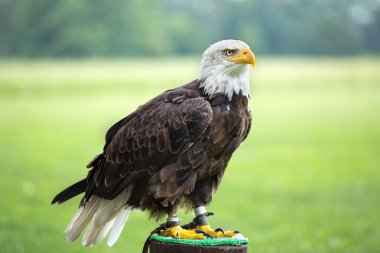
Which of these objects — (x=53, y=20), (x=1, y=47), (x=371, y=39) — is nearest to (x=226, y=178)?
(x=371, y=39)

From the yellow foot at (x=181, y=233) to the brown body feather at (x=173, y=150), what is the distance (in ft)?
0.46

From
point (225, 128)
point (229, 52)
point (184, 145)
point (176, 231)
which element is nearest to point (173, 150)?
point (184, 145)

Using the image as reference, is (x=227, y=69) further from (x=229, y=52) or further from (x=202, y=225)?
(x=202, y=225)

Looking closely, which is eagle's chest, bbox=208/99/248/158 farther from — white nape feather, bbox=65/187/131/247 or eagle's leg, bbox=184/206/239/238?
white nape feather, bbox=65/187/131/247

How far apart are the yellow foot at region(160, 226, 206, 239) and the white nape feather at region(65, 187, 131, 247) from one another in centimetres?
43

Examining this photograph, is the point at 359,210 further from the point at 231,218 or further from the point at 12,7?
the point at 12,7

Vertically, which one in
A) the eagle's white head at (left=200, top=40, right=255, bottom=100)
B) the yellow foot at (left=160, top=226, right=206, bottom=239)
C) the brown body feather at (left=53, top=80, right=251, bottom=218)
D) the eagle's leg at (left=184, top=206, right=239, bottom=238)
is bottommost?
the yellow foot at (left=160, top=226, right=206, bottom=239)

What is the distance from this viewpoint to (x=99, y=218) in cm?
466

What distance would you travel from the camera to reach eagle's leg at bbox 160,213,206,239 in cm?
423

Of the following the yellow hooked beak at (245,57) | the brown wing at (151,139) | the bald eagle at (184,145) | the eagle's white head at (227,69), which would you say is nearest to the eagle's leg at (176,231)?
the bald eagle at (184,145)

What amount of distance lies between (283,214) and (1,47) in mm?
8733

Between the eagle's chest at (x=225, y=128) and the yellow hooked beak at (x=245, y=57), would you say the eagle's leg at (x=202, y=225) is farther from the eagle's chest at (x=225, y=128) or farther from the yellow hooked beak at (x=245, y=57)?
the yellow hooked beak at (x=245, y=57)

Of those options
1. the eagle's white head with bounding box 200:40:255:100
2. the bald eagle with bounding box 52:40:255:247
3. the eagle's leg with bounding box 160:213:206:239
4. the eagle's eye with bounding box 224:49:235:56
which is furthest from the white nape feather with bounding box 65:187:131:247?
the eagle's eye with bounding box 224:49:235:56

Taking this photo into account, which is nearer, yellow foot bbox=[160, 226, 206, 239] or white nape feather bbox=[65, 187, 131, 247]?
yellow foot bbox=[160, 226, 206, 239]
